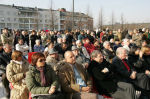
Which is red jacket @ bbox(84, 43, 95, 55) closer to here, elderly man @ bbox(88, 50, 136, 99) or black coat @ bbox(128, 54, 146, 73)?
black coat @ bbox(128, 54, 146, 73)

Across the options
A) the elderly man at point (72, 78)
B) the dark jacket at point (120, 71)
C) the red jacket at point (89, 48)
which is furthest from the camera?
the red jacket at point (89, 48)

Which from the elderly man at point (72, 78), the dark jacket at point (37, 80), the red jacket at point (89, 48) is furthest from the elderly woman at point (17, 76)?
the red jacket at point (89, 48)

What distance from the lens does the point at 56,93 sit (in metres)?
3.21

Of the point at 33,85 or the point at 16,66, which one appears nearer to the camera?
the point at 33,85

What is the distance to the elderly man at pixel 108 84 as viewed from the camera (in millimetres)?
3611

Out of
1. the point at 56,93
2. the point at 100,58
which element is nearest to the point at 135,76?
the point at 100,58

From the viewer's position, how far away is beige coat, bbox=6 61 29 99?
12.0 ft

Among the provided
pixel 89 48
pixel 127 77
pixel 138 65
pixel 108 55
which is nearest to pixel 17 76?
pixel 127 77

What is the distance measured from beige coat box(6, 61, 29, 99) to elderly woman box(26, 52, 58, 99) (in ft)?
2.28

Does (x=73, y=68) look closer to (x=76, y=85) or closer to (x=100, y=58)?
(x=76, y=85)

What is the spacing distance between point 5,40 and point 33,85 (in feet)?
26.0

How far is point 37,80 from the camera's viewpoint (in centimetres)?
317

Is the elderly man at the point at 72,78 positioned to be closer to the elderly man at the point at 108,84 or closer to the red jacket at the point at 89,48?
the elderly man at the point at 108,84

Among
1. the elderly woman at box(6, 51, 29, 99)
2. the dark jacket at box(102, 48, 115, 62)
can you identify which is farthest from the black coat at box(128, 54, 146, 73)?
the elderly woman at box(6, 51, 29, 99)
